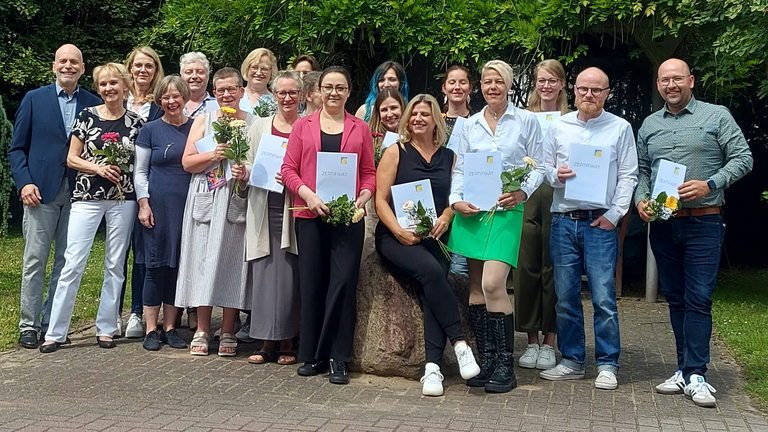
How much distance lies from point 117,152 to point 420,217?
2.57m

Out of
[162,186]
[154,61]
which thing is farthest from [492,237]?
[154,61]

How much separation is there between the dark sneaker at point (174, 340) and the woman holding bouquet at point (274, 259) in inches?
30.8

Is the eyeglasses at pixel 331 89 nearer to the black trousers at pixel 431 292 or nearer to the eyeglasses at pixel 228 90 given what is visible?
the eyeglasses at pixel 228 90

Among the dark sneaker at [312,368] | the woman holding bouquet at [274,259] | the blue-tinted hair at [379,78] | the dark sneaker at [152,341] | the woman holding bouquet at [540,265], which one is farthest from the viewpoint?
the blue-tinted hair at [379,78]

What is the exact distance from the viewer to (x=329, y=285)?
643 cm

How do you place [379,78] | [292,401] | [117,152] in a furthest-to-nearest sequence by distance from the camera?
[379,78] < [117,152] < [292,401]

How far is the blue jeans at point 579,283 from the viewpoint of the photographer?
245 inches

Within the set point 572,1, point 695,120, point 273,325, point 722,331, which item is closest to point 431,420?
point 273,325

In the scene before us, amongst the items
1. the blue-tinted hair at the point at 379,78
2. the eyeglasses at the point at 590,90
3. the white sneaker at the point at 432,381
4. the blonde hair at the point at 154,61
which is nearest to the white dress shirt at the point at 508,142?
the eyeglasses at the point at 590,90

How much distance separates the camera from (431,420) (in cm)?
535

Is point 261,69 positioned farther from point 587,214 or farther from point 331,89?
point 587,214

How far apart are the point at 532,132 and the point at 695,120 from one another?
105cm

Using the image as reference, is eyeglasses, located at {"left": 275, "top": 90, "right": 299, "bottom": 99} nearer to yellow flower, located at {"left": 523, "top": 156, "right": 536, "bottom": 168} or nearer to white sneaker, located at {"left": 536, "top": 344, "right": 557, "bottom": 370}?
yellow flower, located at {"left": 523, "top": 156, "right": 536, "bottom": 168}

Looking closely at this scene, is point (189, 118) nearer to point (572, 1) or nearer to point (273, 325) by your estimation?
point (273, 325)
